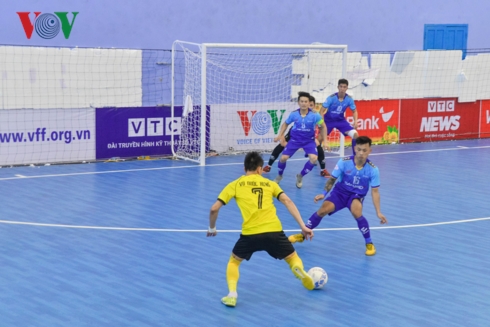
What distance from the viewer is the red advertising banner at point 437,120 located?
24109 mm

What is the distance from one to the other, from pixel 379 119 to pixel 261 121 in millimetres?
4203

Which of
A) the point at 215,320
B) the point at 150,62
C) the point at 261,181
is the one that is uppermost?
the point at 150,62

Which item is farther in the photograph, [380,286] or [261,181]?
[380,286]

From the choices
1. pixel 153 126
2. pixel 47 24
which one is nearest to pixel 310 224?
pixel 153 126

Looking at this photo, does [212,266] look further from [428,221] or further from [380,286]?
[428,221]

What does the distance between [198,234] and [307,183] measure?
542 centimetres

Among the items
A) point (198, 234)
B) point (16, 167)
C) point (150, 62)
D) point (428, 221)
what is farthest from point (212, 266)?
point (150, 62)

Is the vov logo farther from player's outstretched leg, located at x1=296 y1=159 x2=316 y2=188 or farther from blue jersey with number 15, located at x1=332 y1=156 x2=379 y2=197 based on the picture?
blue jersey with number 15, located at x1=332 y1=156 x2=379 y2=197

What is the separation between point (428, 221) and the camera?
1343 centimetres

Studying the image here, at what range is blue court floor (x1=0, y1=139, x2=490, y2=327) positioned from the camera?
850 centimetres

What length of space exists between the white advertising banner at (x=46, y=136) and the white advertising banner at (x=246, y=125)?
3.57 meters

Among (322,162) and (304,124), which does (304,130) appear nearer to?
(304,124)

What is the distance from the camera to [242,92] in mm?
22547

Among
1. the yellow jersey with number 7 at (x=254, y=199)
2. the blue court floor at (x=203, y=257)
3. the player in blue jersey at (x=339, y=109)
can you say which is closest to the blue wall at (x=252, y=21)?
the blue court floor at (x=203, y=257)
